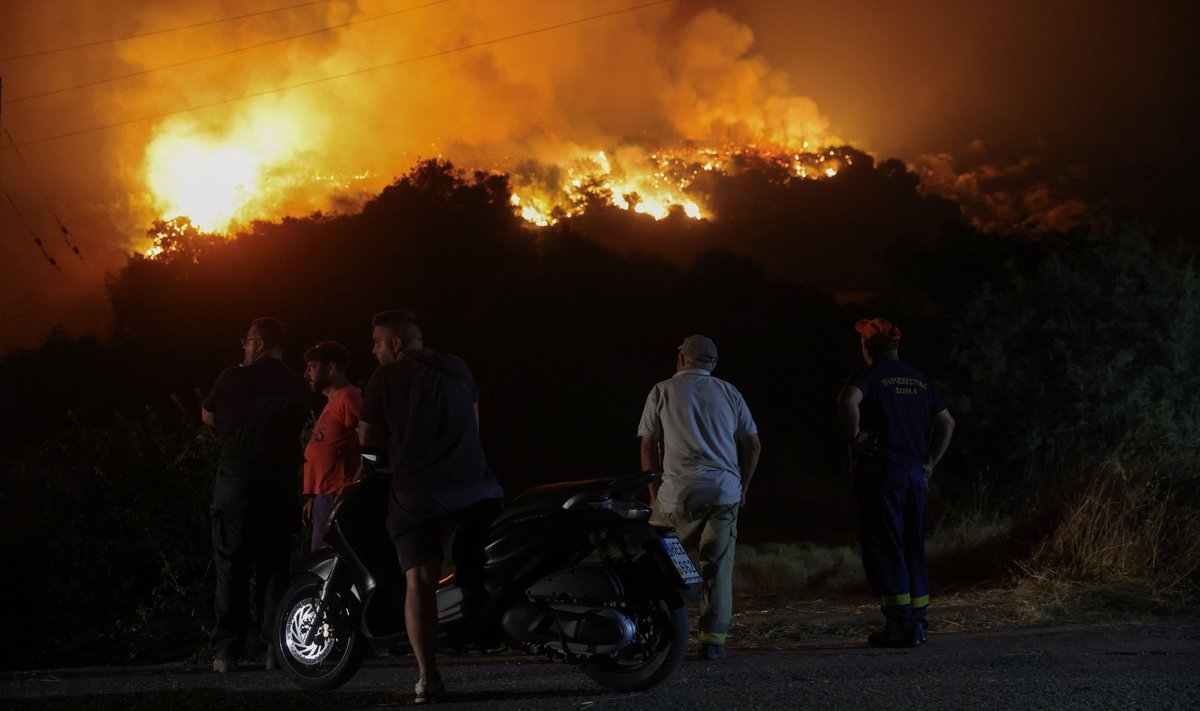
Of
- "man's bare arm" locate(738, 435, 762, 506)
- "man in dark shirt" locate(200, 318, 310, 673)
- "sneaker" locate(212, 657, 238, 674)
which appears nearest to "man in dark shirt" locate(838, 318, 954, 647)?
"man's bare arm" locate(738, 435, 762, 506)

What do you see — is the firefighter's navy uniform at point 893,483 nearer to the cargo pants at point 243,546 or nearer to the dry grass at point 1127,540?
the dry grass at point 1127,540

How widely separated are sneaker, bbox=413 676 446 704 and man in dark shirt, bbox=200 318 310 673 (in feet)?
5.76

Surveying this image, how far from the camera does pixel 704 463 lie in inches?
313

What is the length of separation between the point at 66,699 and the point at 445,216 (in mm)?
33067

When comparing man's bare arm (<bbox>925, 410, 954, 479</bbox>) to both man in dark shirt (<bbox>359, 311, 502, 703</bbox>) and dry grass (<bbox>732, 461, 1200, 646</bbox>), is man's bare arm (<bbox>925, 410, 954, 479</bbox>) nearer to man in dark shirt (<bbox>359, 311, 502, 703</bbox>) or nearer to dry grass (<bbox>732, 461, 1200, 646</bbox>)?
dry grass (<bbox>732, 461, 1200, 646</bbox>)

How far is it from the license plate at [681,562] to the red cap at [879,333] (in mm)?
2408

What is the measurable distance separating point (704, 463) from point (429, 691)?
2320mm

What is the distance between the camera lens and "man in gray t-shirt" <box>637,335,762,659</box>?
7.86m

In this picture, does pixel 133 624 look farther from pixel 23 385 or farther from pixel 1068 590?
pixel 23 385

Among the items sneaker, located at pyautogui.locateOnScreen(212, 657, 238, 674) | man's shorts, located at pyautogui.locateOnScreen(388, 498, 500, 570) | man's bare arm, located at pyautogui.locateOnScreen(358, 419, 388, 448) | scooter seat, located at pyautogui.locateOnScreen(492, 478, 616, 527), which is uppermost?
man's bare arm, located at pyautogui.locateOnScreen(358, 419, 388, 448)

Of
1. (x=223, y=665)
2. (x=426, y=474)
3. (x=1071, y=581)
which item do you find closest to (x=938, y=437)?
(x=1071, y=581)

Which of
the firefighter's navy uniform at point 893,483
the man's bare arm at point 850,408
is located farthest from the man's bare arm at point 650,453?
the firefighter's navy uniform at point 893,483

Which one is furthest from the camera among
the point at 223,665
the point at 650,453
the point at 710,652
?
the point at 650,453

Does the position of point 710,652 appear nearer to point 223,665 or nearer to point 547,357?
point 223,665
